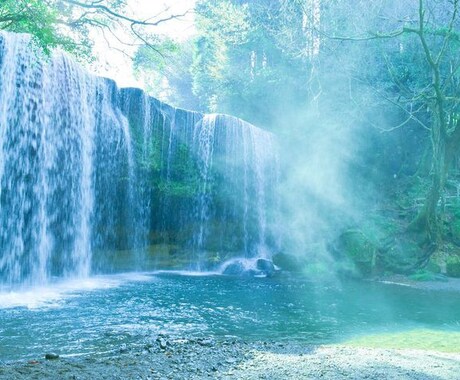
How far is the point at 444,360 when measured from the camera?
512 cm

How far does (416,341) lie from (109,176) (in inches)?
481

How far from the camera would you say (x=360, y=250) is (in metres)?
15.0

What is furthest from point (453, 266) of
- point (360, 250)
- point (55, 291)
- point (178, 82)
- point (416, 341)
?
point (178, 82)

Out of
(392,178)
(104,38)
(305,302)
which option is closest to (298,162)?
(392,178)

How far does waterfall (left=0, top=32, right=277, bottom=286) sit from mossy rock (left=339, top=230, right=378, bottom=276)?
465cm

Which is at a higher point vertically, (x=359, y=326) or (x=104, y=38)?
(x=104, y=38)

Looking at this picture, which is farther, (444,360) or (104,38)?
(104,38)

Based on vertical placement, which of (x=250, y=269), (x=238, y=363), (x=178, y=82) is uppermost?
(x=178, y=82)

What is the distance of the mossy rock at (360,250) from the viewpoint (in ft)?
48.1

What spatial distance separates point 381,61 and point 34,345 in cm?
1919

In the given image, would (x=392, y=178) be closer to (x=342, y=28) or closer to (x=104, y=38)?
(x=342, y=28)

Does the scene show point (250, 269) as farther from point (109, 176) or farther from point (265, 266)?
point (109, 176)

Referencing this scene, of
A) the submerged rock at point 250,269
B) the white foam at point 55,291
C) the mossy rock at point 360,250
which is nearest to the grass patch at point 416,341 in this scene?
the white foam at point 55,291

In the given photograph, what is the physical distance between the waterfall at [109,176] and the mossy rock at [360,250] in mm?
4646
